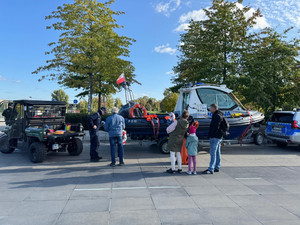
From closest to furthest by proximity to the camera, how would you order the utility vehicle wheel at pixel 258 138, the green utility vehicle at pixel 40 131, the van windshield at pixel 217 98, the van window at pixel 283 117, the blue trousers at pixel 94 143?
the green utility vehicle at pixel 40 131
the blue trousers at pixel 94 143
the van windshield at pixel 217 98
the van window at pixel 283 117
the utility vehicle wheel at pixel 258 138

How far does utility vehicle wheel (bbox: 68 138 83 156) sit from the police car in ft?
27.6

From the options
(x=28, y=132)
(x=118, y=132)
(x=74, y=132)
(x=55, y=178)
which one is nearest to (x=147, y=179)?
(x=118, y=132)

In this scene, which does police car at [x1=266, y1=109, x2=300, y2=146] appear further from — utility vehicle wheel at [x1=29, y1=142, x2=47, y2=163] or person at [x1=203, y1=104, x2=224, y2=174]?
utility vehicle wheel at [x1=29, y1=142, x2=47, y2=163]

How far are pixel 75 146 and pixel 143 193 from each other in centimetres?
460

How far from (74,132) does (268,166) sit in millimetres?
6505

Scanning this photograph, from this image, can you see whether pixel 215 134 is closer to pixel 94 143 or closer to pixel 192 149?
pixel 192 149

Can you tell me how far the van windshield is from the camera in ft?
30.3

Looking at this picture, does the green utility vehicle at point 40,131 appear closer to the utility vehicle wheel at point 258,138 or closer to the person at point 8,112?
the person at point 8,112

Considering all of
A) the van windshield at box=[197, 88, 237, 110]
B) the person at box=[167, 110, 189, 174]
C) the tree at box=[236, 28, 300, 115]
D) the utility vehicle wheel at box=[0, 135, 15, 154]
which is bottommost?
the utility vehicle wheel at box=[0, 135, 15, 154]

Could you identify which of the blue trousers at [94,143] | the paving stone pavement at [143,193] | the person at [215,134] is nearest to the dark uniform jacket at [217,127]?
the person at [215,134]

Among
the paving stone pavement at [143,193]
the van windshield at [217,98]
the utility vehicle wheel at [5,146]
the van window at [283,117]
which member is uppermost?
the van windshield at [217,98]

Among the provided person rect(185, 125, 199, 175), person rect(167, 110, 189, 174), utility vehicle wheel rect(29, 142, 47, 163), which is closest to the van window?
person rect(185, 125, 199, 175)

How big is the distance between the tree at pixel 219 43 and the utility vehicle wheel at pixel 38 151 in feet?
31.2

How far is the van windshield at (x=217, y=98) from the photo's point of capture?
924 cm
